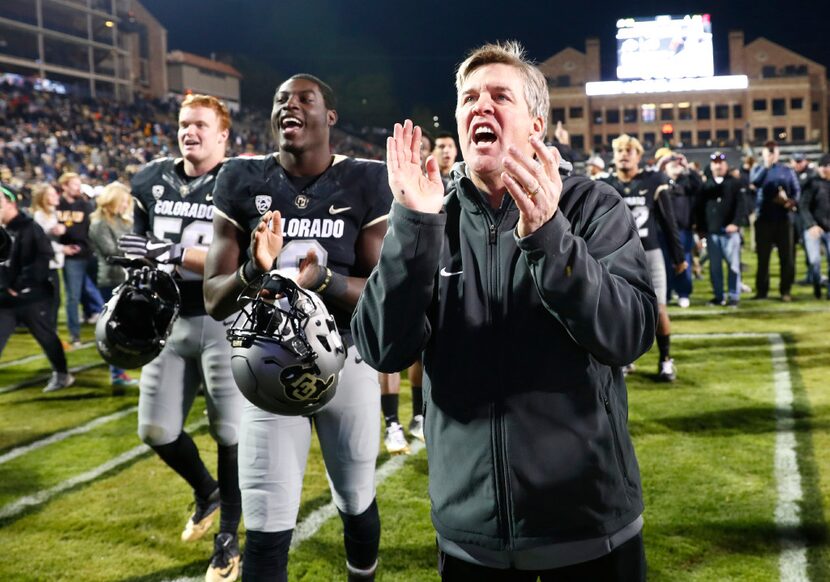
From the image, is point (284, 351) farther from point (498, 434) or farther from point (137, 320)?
point (137, 320)

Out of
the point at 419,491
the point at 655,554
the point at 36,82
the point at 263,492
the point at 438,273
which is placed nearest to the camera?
the point at 438,273

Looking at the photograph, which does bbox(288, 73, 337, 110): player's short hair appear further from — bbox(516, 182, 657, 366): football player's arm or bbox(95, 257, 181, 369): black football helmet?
bbox(516, 182, 657, 366): football player's arm

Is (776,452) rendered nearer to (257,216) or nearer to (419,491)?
(419,491)

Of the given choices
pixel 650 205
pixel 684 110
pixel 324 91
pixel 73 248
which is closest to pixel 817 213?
pixel 650 205

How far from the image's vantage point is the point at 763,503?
14.3 feet

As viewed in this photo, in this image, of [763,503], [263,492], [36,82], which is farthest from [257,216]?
[36,82]

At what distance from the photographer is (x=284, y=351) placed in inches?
96.0

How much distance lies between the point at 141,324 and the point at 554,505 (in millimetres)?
2216

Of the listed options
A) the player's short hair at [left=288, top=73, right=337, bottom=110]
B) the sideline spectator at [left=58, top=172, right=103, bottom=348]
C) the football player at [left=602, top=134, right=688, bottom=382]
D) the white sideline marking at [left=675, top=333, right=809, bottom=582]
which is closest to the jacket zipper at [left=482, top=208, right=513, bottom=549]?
the player's short hair at [left=288, top=73, right=337, bottom=110]

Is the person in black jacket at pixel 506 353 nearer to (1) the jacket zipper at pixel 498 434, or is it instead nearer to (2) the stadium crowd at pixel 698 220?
(1) the jacket zipper at pixel 498 434

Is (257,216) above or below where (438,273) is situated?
above

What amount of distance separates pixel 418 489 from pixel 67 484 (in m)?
2.09

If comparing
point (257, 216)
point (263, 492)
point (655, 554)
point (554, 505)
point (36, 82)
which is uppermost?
point (36, 82)

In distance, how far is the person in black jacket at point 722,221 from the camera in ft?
36.2
